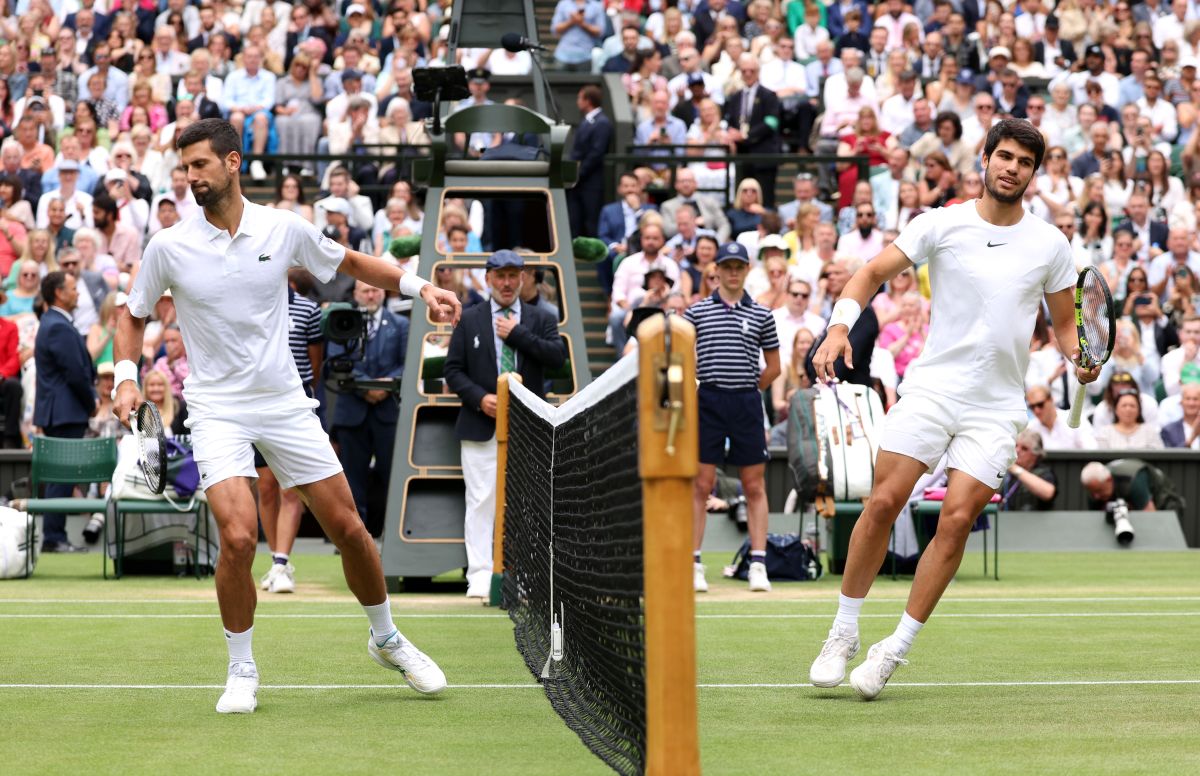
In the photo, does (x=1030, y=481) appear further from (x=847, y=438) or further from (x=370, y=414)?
(x=370, y=414)

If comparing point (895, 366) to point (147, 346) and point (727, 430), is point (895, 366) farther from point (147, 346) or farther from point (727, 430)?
point (147, 346)

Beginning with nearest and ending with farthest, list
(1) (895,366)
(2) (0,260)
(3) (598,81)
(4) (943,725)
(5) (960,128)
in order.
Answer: (4) (943,725) → (1) (895,366) → (2) (0,260) → (5) (960,128) → (3) (598,81)

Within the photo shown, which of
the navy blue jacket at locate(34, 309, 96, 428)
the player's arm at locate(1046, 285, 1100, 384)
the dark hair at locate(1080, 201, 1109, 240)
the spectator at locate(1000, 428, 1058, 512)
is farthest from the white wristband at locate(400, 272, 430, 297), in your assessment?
the dark hair at locate(1080, 201, 1109, 240)

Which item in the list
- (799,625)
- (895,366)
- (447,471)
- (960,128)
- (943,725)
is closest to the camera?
(943,725)

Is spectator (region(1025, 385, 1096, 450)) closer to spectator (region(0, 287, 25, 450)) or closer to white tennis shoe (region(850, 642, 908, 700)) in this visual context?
spectator (region(0, 287, 25, 450))

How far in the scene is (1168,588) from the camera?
44.7ft

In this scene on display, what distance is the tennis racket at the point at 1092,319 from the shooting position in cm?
797

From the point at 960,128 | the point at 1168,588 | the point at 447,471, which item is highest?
the point at 960,128

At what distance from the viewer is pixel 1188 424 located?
18953 mm

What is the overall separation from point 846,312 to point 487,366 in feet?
18.1

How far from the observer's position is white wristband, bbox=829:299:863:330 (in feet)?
25.3

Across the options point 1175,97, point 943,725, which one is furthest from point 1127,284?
point 943,725

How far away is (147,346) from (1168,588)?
10197 millimetres

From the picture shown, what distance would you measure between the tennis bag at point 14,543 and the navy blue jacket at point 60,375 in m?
2.17
